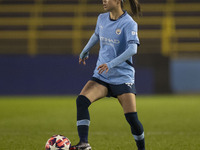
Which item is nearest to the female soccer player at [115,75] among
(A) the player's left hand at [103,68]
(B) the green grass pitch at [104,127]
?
(A) the player's left hand at [103,68]

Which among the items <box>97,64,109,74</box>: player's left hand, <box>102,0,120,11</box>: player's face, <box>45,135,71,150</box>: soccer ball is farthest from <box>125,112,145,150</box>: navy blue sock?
<box>102,0,120,11</box>: player's face

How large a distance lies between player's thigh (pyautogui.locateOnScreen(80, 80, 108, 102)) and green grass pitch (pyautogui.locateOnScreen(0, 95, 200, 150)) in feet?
2.94

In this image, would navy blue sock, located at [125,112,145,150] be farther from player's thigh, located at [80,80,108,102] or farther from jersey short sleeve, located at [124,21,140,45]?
jersey short sleeve, located at [124,21,140,45]

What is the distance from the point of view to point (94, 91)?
453 centimetres

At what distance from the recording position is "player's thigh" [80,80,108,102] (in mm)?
4512

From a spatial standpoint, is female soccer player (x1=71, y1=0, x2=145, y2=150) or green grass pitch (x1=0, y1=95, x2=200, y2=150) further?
green grass pitch (x1=0, y1=95, x2=200, y2=150)

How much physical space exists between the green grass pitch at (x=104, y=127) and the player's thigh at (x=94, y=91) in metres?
0.90

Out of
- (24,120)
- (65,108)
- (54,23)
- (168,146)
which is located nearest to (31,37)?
(54,23)

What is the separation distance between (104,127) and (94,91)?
9.24 feet

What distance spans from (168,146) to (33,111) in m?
5.34

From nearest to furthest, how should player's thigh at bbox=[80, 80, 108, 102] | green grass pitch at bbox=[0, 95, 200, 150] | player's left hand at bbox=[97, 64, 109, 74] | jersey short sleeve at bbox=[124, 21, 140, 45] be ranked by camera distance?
player's left hand at bbox=[97, 64, 109, 74]
jersey short sleeve at bbox=[124, 21, 140, 45]
player's thigh at bbox=[80, 80, 108, 102]
green grass pitch at bbox=[0, 95, 200, 150]

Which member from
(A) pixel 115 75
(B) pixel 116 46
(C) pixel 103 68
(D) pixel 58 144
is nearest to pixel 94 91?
(A) pixel 115 75

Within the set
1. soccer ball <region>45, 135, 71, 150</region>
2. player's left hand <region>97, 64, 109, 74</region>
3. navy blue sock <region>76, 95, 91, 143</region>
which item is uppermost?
player's left hand <region>97, 64, 109, 74</region>

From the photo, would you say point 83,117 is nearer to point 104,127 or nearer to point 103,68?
point 103,68
